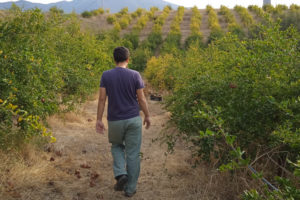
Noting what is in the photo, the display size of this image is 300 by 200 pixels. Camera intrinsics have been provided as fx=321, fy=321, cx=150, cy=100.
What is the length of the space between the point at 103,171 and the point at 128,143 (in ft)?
3.82

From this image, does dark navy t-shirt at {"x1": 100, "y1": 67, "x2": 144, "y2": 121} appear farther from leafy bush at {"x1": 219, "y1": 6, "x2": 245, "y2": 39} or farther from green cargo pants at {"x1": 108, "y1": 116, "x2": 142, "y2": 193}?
leafy bush at {"x1": 219, "y1": 6, "x2": 245, "y2": 39}

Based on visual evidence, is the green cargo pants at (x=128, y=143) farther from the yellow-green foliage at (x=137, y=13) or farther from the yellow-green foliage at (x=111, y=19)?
the yellow-green foliage at (x=137, y=13)

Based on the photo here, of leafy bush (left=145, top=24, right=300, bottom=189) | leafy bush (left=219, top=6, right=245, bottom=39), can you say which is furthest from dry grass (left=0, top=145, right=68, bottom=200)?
leafy bush (left=219, top=6, right=245, bottom=39)

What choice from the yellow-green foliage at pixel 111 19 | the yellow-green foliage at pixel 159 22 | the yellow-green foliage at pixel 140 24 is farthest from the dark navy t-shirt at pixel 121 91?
the yellow-green foliage at pixel 111 19

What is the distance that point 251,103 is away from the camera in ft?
9.80

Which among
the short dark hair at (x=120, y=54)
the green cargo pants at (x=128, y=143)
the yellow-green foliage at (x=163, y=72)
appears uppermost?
the short dark hair at (x=120, y=54)

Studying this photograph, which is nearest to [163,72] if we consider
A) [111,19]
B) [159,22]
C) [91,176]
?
[91,176]

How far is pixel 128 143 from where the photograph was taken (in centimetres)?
361

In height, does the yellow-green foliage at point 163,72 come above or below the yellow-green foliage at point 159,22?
below

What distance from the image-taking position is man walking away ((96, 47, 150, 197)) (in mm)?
3549

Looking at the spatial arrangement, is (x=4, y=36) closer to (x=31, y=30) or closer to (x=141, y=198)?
(x=31, y=30)

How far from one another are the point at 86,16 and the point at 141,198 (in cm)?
3543

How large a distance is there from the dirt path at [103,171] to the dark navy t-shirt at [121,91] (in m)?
0.45

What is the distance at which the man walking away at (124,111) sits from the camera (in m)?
3.55
